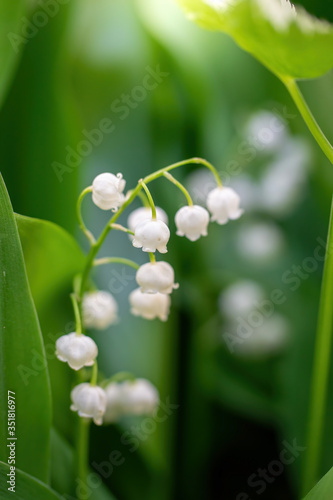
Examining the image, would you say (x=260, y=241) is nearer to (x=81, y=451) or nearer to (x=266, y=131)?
(x=266, y=131)

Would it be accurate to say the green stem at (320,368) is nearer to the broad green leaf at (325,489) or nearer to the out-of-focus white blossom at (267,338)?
the broad green leaf at (325,489)

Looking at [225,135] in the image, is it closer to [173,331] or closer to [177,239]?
[177,239]

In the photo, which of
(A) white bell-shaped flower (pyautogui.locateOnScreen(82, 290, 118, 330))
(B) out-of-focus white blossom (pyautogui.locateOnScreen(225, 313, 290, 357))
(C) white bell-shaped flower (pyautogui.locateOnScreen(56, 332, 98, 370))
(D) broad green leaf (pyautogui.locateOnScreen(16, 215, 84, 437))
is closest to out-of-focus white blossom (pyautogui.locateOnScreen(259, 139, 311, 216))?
(B) out-of-focus white blossom (pyautogui.locateOnScreen(225, 313, 290, 357))

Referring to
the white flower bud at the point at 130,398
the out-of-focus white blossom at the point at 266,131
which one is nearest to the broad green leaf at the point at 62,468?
the white flower bud at the point at 130,398

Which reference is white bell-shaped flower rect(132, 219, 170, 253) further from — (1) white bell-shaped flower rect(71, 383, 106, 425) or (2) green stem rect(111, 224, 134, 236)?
(1) white bell-shaped flower rect(71, 383, 106, 425)

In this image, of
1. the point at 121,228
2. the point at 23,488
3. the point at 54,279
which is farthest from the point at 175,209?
the point at 23,488
